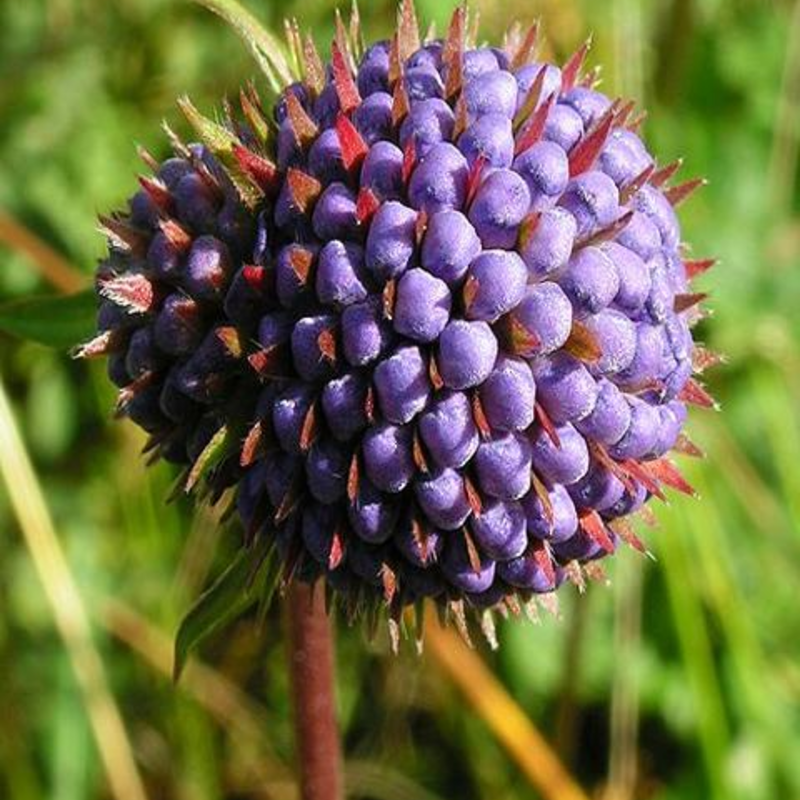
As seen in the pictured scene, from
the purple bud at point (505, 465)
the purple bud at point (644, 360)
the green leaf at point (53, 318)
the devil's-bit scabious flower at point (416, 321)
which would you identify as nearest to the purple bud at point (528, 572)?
the devil's-bit scabious flower at point (416, 321)

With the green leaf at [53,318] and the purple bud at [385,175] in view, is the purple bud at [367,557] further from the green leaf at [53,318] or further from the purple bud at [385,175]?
the green leaf at [53,318]

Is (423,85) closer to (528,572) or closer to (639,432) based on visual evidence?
(639,432)

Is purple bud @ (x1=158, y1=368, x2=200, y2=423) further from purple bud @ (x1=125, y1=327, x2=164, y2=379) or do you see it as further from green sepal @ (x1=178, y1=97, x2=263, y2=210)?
green sepal @ (x1=178, y1=97, x2=263, y2=210)

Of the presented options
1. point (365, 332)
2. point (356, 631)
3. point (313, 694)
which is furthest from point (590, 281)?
point (356, 631)

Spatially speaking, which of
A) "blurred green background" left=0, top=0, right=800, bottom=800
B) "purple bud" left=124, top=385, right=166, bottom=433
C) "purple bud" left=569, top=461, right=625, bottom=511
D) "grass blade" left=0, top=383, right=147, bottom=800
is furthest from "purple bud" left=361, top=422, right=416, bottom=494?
"blurred green background" left=0, top=0, right=800, bottom=800

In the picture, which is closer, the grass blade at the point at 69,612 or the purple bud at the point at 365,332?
the purple bud at the point at 365,332

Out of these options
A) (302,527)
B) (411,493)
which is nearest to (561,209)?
(411,493)

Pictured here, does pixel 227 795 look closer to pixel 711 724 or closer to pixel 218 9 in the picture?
pixel 711 724
